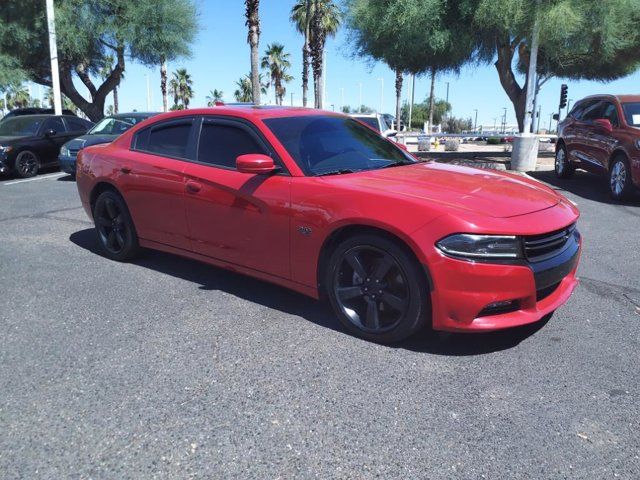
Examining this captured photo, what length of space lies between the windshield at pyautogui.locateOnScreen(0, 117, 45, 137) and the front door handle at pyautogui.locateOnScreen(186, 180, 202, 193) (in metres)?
10.5

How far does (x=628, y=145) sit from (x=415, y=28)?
25.0 feet

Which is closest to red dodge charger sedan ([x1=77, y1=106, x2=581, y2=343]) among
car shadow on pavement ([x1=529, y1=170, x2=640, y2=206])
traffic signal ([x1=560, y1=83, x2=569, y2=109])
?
car shadow on pavement ([x1=529, y1=170, x2=640, y2=206])

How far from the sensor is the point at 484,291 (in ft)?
10.2

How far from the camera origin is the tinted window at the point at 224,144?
4.20 meters

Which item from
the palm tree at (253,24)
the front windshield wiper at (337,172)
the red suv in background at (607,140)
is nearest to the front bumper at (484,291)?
the front windshield wiper at (337,172)

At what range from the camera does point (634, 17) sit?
50.9 feet

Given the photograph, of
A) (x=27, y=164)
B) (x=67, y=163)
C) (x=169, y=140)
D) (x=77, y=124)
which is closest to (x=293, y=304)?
(x=169, y=140)

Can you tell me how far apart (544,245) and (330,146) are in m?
1.76

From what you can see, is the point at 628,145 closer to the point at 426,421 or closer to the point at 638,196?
the point at 638,196

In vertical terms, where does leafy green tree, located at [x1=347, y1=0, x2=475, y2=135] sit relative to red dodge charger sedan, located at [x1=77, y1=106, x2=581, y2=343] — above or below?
above

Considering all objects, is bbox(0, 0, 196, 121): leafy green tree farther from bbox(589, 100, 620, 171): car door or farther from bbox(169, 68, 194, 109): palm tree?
bbox(169, 68, 194, 109): palm tree

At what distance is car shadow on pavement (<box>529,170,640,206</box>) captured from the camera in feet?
29.4

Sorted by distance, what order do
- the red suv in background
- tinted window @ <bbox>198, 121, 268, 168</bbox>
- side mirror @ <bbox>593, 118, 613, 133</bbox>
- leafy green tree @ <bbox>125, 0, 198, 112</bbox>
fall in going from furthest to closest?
leafy green tree @ <bbox>125, 0, 198, 112</bbox> → side mirror @ <bbox>593, 118, 613, 133</bbox> → the red suv in background → tinted window @ <bbox>198, 121, 268, 168</bbox>

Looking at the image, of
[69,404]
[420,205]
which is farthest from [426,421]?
[69,404]
